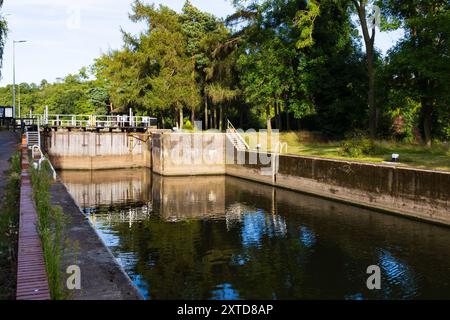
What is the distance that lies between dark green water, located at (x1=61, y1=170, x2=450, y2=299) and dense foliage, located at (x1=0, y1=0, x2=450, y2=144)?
29.9 ft

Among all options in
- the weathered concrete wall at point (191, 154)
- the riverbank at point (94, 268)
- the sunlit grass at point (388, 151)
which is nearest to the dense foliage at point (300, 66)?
the sunlit grass at point (388, 151)

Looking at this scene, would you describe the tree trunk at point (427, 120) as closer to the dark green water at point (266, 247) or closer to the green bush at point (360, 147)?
the green bush at point (360, 147)

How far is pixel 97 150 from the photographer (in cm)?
3678

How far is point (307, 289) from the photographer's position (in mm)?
10172

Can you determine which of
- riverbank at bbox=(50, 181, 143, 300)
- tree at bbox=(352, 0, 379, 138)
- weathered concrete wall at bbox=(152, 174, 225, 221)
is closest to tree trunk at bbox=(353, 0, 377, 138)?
tree at bbox=(352, 0, 379, 138)

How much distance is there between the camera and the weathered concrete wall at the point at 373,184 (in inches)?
640

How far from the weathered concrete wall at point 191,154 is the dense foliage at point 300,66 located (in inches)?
212

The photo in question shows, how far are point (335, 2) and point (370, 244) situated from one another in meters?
19.8

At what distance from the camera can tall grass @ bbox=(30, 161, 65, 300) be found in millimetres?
5379

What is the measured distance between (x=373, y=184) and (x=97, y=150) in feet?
81.4

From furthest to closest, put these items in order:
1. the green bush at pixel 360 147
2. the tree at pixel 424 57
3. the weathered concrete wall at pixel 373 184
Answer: the green bush at pixel 360 147 → the tree at pixel 424 57 → the weathered concrete wall at pixel 373 184

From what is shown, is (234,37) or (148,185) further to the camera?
(234,37)
